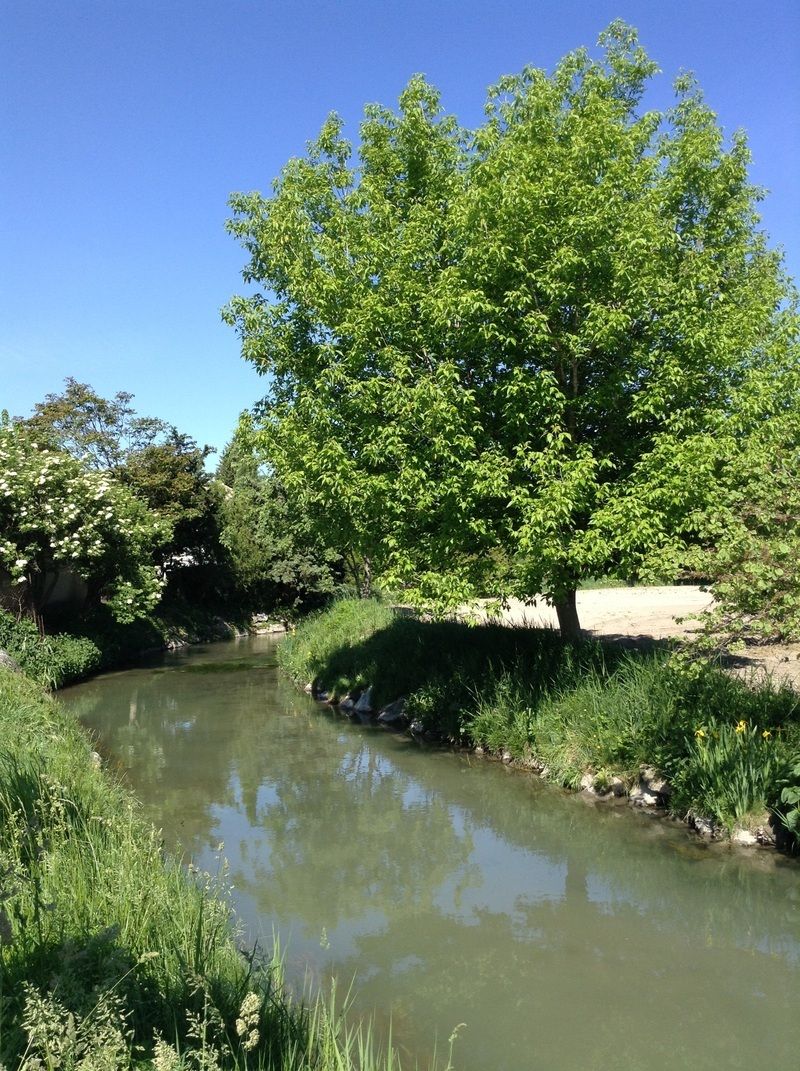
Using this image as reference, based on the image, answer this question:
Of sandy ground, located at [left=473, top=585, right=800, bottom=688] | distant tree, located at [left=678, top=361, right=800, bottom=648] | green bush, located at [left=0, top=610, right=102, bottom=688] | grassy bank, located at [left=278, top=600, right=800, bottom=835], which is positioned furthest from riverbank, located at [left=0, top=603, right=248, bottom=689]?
distant tree, located at [left=678, top=361, right=800, bottom=648]

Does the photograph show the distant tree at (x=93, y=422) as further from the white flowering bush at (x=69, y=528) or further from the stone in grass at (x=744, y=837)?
the stone in grass at (x=744, y=837)

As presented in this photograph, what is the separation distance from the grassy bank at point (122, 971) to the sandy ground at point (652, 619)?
4526 mm

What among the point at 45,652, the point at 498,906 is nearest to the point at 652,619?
the point at 498,906

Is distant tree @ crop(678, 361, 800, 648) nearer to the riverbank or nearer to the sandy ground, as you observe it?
the sandy ground

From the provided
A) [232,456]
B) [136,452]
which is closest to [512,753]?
[136,452]

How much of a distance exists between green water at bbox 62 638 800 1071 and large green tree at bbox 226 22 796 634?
2859 millimetres

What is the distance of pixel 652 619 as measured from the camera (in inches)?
779

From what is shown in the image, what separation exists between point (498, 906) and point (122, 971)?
167 inches

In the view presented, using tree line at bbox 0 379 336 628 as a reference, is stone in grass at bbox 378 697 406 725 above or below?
below

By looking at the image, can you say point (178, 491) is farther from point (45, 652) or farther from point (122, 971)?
point (122, 971)

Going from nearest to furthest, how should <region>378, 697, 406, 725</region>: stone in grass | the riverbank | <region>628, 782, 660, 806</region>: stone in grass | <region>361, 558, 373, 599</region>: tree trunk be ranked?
<region>628, 782, 660, 806</region>: stone in grass, <region>378, 697, 406, 725</region>: stone in grass, the riverbank, <region>361, 558, 373, 599</region>: tree trunk

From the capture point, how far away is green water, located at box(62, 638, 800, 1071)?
16.3 ft

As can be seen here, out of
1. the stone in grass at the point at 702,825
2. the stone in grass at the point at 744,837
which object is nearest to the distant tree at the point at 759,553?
the stone in grass at the point at 744,837

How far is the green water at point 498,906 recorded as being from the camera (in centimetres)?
497
